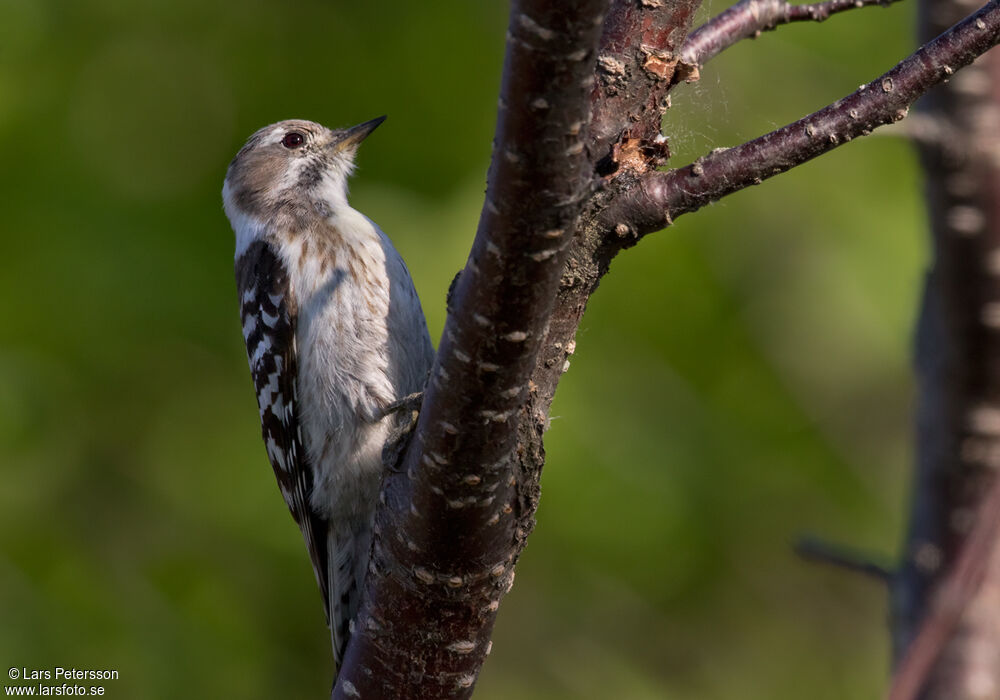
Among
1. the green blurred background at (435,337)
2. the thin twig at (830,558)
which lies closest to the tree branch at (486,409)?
the thin twig at (830,558)

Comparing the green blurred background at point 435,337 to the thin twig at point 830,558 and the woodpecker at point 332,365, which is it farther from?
the thin twig at point 830,558

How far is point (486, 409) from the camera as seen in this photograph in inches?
79.9

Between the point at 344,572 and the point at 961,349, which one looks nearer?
the point at 961,349

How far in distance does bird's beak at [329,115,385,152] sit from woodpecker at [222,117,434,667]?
401 mm

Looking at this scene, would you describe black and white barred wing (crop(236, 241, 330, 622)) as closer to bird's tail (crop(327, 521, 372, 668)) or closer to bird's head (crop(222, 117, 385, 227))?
bird's tail (crop(327, 521, 372, 668))

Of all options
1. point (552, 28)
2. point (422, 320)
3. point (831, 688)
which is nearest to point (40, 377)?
point (422, 320)

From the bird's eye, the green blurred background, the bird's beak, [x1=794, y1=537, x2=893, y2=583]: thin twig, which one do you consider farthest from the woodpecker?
[x1=794, y1=537, x2=893, y2=583]: thin twig

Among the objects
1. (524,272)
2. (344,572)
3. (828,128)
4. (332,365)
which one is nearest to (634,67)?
(828,128)

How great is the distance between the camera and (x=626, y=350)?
4570 millimetres

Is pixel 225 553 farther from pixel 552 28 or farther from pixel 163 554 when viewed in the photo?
pixel 552 28

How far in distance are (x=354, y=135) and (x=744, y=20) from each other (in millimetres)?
2184

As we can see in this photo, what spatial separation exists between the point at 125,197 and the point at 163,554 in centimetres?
161

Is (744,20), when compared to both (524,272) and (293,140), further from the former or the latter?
(293,140)

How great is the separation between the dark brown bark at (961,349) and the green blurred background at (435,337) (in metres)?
1.31
